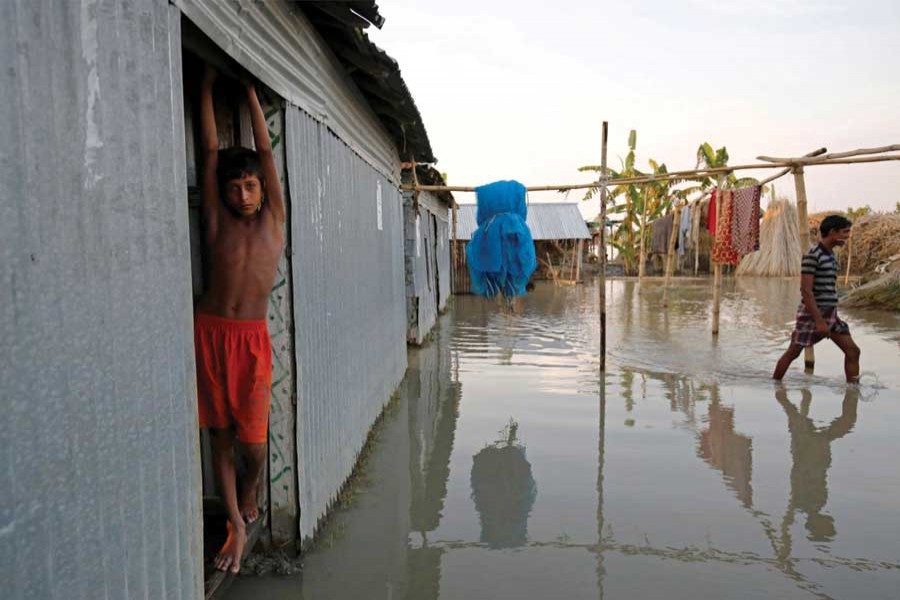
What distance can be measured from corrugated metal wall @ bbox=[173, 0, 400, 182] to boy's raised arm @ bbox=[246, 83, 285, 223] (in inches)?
5.4

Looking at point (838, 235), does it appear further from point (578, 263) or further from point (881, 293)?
point (578, 263)

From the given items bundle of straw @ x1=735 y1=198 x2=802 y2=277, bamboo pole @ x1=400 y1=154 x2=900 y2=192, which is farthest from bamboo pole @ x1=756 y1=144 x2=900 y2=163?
bundle of straw @ x1=735 y1=198 x2=802 y2=277

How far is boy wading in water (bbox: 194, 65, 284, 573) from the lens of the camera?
2.90 meters

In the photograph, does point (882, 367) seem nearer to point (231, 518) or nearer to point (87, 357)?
point (231, 518)

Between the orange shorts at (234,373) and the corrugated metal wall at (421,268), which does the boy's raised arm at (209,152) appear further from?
the corrugated metal wall at (421,268)

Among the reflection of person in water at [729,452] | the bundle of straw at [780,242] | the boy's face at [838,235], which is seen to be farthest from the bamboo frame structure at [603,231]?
the bundle of straw at [780,242]

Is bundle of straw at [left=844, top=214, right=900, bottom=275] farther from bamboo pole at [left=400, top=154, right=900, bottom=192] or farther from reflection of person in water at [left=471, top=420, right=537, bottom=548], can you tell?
reflection of person in water at [left=471, top=420, right=537, bottom=548]

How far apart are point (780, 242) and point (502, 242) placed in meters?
25.6

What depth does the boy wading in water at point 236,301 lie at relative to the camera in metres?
2.90

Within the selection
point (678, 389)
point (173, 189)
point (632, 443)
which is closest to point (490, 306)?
point (678, 389)

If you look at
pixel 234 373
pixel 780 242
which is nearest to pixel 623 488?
pixel 234 373

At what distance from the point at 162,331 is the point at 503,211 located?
509cm

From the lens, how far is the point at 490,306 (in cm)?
1703

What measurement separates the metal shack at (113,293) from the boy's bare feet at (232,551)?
375 mm
